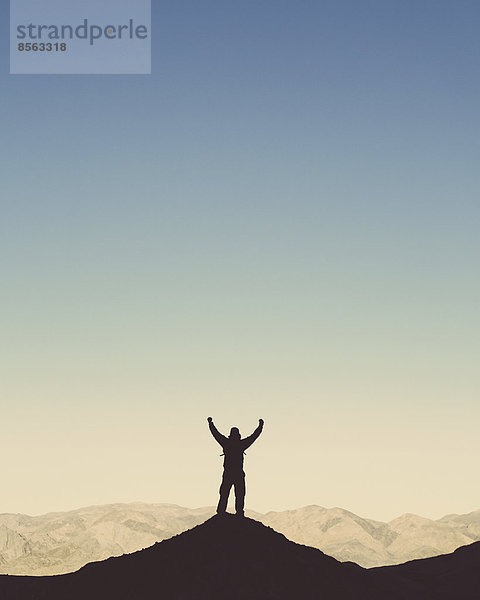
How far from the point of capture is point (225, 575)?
68.2 ft

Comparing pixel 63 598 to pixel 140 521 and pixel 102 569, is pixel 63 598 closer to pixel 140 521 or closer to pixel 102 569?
pixel 102 569

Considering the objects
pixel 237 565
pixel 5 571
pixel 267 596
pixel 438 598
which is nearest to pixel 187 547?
pixel 237 565

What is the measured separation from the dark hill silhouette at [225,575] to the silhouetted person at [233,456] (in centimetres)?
151

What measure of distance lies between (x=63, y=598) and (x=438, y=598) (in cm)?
1121

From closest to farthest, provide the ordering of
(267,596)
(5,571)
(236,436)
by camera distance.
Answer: (267,596)
(236,436)
(5,571)

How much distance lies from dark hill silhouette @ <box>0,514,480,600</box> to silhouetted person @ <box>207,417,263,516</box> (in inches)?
59.4

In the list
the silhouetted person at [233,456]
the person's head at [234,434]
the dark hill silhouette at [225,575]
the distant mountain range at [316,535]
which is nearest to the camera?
the dark hill silhouette at [225,575]

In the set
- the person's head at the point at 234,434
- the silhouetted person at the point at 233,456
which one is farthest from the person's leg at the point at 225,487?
the person's head at the point at 234,434

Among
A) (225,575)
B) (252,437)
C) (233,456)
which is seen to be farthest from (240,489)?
(225,575)

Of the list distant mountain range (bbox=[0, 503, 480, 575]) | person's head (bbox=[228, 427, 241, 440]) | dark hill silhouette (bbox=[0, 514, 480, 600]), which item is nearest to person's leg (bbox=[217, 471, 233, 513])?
person's head (bbox=[228, 427, 241, 440])

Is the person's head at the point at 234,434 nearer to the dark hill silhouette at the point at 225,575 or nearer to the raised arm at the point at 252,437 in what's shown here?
the raised arm at the point at 252,437

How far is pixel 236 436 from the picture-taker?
21.7 metres

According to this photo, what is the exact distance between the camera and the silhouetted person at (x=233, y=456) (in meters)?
21.6

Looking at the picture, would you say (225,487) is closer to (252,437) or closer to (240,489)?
(240,489)
